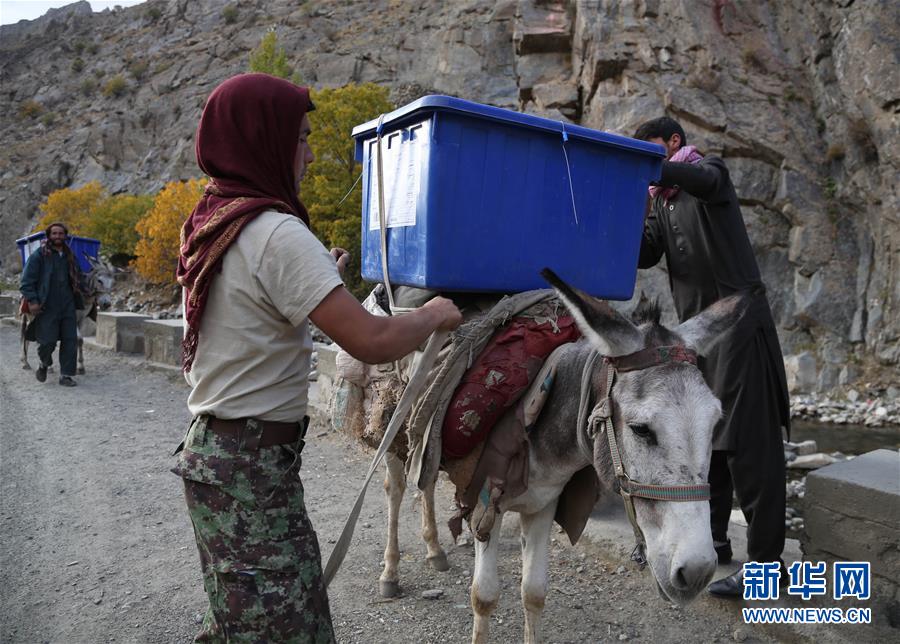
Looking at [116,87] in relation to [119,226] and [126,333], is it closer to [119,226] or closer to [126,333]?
[119,226]

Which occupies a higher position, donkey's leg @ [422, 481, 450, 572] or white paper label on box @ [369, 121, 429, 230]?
white paper label on box @ [369, 121, 429, 230]

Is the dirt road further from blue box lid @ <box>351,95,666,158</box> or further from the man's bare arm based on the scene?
blue box lid @ <box>351,95,666,158</box>

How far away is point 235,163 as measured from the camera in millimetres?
1633

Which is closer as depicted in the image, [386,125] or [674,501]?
[674,501]

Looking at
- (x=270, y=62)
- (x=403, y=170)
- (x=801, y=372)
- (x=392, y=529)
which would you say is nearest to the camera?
(x=403, y=170)

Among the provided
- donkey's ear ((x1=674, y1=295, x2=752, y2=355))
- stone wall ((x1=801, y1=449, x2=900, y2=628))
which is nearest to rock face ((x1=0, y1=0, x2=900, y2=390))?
stone wall ((x1=801, y1=449, x2=900, y2=628))

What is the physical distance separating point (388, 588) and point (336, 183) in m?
14.9

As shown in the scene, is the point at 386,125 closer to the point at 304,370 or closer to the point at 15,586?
the point at 304,370

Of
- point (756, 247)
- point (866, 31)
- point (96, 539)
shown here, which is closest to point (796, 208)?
Answer: point (756, 247)

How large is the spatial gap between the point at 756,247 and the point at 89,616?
15337mm

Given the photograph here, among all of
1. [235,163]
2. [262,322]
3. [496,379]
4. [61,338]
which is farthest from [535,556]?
[61,338]

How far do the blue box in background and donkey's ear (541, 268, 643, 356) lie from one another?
23.6 inches

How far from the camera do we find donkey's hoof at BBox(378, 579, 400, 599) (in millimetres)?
3447

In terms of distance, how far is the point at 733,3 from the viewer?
16438 millimetres
